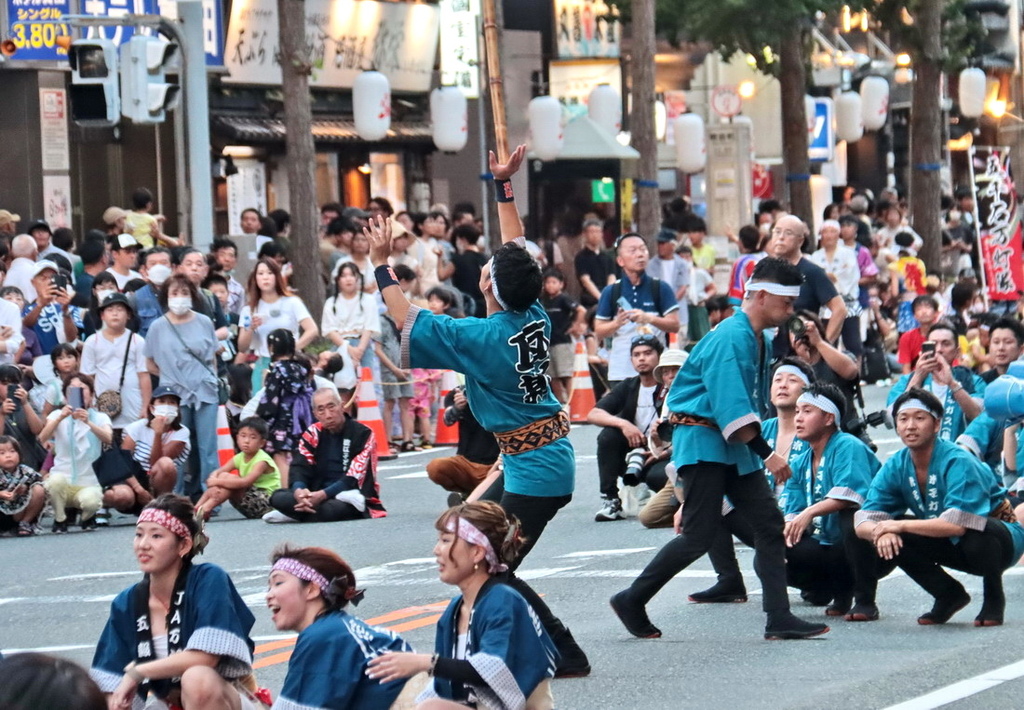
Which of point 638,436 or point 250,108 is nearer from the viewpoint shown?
point 638,436

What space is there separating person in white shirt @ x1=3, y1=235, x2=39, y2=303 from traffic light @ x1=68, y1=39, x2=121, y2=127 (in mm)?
1173

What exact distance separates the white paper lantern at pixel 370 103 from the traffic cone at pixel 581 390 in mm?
7860

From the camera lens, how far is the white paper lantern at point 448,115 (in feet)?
93.1

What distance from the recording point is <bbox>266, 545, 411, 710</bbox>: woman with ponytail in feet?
19.3

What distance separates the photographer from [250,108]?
27.8 m

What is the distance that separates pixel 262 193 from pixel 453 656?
2212 centimetres

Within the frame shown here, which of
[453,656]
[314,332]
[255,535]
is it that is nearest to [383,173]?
[314,332]

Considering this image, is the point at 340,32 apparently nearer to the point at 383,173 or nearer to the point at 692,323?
the point at 383,173

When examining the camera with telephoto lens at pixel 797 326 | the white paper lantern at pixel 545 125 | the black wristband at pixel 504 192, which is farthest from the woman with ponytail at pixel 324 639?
the white paper lantern at pixel 545 125

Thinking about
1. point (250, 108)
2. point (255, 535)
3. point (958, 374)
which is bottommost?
point (255, 535)

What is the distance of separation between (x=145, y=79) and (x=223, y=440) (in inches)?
142

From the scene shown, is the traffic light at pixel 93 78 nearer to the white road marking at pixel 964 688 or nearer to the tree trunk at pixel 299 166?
the tree trunk at pixel 299 166

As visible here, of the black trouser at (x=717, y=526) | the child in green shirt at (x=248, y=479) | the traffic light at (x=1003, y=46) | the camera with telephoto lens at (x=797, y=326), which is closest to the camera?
the black trouser at (x=717, y=526)

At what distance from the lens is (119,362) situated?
590 inches
